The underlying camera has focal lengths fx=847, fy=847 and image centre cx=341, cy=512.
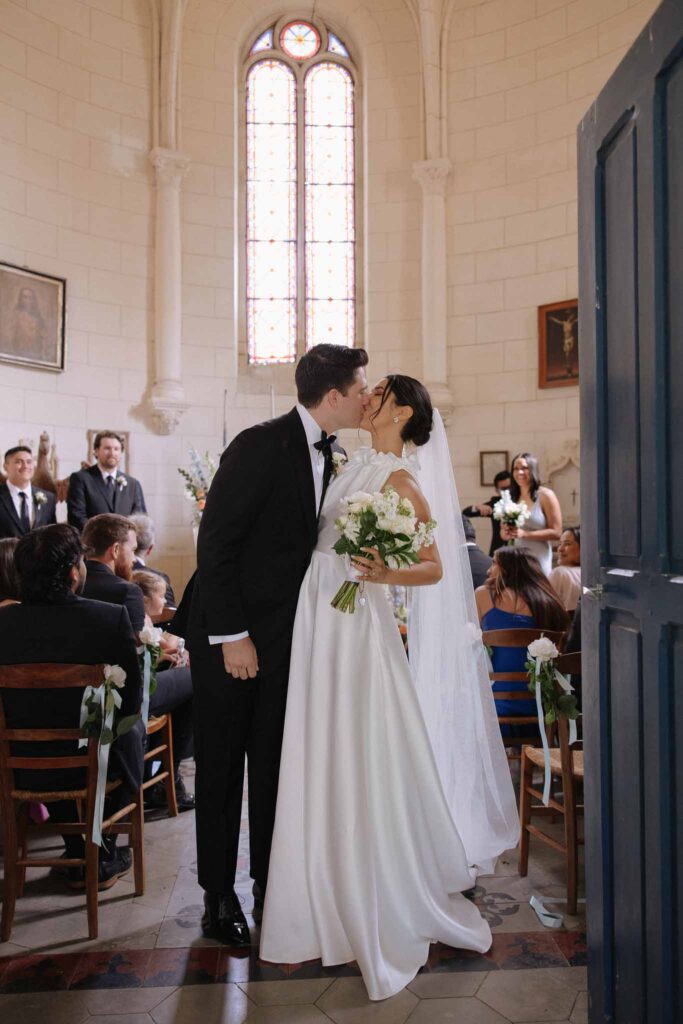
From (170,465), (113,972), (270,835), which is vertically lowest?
(113,972)

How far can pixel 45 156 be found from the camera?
28.6 feet

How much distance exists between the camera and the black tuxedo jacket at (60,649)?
3.04 m

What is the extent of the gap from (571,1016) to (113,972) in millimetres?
1359

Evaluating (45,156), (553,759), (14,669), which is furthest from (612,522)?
(45,156)

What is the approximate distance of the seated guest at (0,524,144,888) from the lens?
9.98 ft

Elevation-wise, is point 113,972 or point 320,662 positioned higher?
point 320,662

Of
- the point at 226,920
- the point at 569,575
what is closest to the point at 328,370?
the point at 226,920

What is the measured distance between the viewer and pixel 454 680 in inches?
131

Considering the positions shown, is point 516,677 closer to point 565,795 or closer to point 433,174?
point 565,795

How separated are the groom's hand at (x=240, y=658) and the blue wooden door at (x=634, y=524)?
105 cm

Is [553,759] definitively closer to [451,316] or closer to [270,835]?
[270,835]

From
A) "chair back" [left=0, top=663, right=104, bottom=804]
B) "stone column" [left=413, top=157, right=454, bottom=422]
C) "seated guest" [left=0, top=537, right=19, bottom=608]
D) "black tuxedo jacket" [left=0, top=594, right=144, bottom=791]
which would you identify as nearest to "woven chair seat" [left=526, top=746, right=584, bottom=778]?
"black tuxedo jacket" [left=0, top=594, right=144, bottom=791]

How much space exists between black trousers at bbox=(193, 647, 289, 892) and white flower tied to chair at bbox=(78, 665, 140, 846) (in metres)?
0.32

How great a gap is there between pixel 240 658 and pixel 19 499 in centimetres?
474
